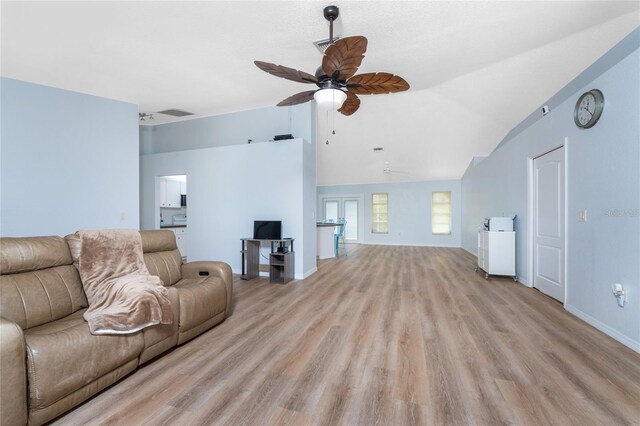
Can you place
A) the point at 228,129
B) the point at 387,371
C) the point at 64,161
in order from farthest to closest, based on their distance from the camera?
the point at 228,129 < the point at 64,161 < the point at 387,371

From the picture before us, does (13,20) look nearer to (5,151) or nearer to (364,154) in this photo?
(5,151)

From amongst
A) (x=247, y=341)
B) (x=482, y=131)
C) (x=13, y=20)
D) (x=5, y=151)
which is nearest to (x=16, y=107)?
(x=5, y=151)

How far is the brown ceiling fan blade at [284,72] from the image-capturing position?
212 cm

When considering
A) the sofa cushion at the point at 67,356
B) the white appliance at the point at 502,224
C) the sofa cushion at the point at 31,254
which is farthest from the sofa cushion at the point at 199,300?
the white appliance at the point at 502,224

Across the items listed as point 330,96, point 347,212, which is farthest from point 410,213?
point 330,96

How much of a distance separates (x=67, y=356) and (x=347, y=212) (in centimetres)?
971

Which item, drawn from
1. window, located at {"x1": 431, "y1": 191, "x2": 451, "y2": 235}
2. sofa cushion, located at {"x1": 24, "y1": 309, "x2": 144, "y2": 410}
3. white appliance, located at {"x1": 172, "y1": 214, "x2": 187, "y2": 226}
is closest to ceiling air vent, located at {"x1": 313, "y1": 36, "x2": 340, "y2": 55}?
sofa cushion, located at {"x1": 24, "y1": 309, "x2": 144, "y2": 410}

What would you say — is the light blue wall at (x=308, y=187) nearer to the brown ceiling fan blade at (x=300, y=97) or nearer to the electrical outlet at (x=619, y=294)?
the brown ceiling fan blade at (x=300, y=97)

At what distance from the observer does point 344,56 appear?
1.99m

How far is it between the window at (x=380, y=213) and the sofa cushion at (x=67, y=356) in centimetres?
923

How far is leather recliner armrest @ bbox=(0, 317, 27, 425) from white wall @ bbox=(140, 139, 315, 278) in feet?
11.9

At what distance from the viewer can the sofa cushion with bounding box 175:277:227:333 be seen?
7.25 feet

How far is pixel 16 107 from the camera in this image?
3.43 meters

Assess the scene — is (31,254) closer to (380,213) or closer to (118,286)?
(118,286)
